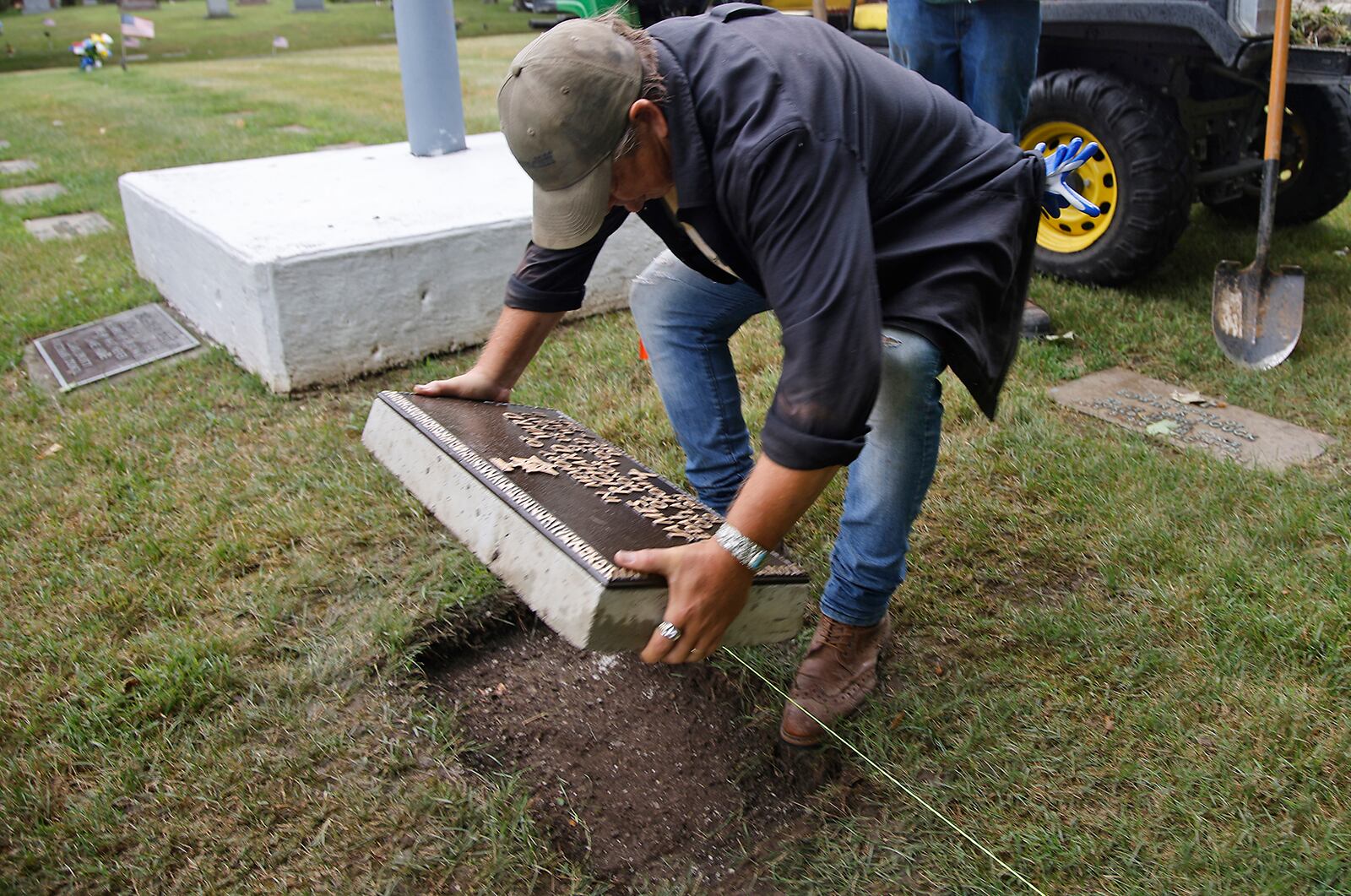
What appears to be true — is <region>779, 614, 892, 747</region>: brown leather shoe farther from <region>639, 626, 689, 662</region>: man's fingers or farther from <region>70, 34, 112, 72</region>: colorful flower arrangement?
<region>70, 34, 112, 72</region>: colorful flower arrangement

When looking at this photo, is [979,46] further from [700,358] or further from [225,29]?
[225,29]

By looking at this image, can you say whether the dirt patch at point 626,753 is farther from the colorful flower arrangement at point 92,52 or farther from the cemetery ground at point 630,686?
the colorful flower arrangement at point 92,52

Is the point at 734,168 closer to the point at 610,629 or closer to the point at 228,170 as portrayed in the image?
the point at 610,629

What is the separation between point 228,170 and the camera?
4.70 meters

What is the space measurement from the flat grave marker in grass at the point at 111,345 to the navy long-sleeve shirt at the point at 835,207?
8.45ft

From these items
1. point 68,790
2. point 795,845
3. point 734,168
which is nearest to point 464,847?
point 795,845

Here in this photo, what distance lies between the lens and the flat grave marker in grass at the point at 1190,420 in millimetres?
3086

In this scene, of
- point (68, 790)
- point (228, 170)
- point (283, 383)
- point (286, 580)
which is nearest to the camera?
point (68, 790)

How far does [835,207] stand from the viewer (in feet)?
4.94

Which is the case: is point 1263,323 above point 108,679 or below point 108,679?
above

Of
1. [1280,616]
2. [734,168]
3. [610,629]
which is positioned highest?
[734,168]

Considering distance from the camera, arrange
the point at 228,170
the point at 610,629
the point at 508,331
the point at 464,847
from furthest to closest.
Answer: the point at 228,170
the point at 508,331
the point at 464,847
the point at 610,629

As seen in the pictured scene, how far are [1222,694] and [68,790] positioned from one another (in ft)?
7.68

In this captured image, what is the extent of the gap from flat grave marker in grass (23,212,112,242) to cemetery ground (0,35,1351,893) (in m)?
2.67
